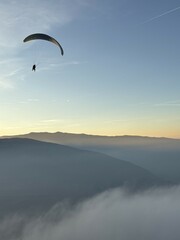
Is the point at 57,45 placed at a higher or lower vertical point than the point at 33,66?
higher

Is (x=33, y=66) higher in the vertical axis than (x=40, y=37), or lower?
lower
